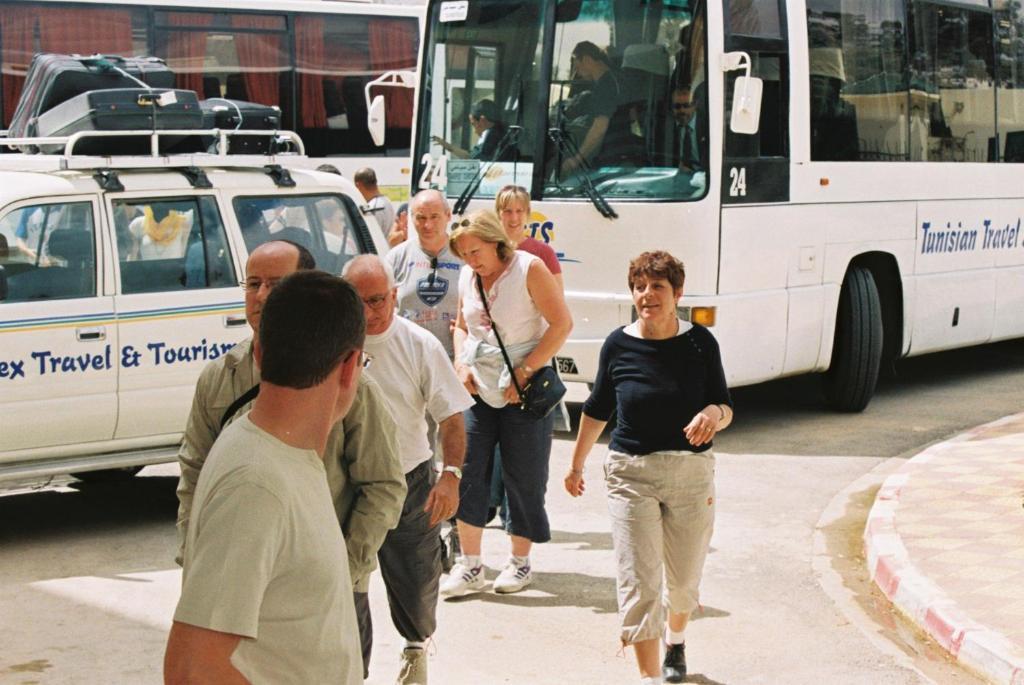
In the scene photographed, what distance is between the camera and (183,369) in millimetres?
8719

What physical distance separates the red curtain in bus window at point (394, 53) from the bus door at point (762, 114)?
10535 millimetres

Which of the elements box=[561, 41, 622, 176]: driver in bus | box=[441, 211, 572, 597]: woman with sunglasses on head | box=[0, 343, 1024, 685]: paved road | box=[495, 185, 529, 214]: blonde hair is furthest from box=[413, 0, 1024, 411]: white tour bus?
box=[441, 211, 572, 597]: woman with sunglasses on head

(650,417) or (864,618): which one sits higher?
(650,417)

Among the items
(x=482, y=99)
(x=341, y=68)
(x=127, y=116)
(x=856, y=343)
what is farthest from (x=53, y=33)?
(x=127, y=116)

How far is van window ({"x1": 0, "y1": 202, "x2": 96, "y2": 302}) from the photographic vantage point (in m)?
8.29

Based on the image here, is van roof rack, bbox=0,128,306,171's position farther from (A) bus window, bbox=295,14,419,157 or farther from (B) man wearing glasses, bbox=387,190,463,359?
(A) bus window, bbox=295,14,419,157

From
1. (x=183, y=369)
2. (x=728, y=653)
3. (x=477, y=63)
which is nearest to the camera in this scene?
(x=728, y=653)

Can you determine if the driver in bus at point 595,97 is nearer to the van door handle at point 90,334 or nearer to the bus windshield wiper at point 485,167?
the bus windshield wiper at point 485,167

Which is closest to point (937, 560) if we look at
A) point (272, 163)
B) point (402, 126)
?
point (272, 163)

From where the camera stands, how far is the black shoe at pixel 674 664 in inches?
254

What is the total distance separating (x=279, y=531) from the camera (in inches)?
106

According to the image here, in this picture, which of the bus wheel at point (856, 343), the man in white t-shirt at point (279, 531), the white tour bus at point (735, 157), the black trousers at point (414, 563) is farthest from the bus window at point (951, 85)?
the man in white t-shirt at point (279, 531)

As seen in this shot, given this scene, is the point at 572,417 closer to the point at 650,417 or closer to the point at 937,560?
the point at 937,560

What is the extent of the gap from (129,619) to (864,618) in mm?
3309
